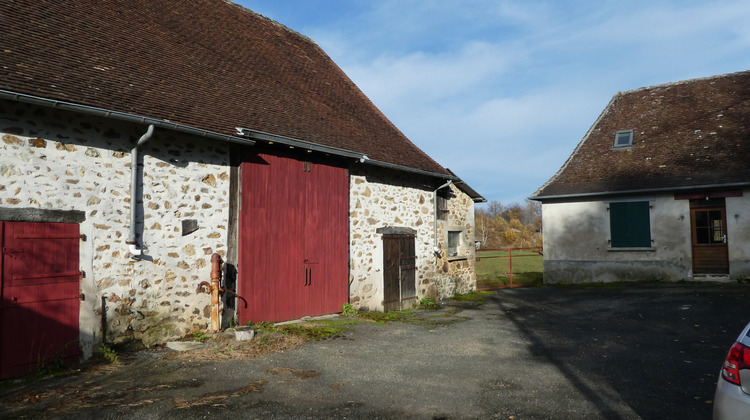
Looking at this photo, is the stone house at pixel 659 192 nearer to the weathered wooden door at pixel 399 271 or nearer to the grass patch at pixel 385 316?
the weathered wooden door at pixel 399 271

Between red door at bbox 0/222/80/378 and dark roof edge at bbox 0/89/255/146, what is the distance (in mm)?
1346

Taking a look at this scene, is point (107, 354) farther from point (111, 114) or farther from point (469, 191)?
point (469, 191)

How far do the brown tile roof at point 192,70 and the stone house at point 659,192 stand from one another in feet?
21.6

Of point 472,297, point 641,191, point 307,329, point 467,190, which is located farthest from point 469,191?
point 307,329

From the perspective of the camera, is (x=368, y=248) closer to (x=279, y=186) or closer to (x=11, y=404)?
(x=279, y=186)

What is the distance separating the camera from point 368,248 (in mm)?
9898

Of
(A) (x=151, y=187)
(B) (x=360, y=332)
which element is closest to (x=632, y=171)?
(B) (x=360, y=332)

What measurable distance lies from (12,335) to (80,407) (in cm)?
162

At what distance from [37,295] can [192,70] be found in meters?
4.22

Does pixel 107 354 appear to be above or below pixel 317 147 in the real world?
below

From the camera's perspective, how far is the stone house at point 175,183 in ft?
17.7

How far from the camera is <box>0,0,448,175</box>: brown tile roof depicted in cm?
586

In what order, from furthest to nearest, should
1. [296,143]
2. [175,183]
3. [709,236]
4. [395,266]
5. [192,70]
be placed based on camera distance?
[709,236] → [395,266] → [192,70] → [296,143] → [175,183]

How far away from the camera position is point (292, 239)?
8250 millimetres
